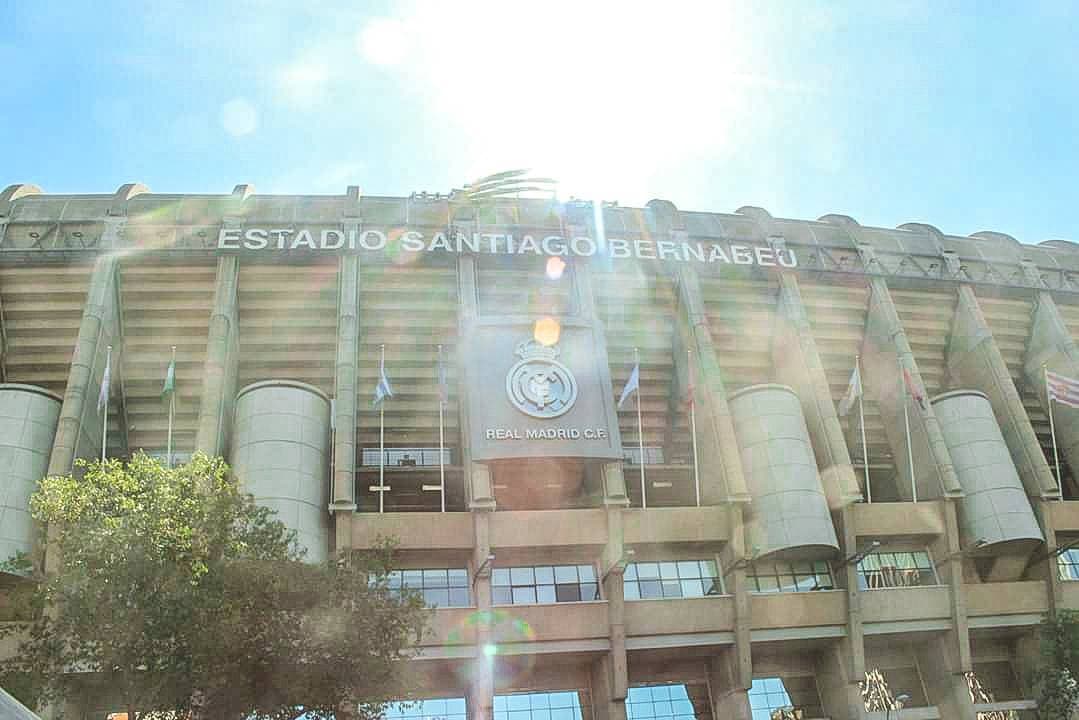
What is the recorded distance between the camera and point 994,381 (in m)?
49.8

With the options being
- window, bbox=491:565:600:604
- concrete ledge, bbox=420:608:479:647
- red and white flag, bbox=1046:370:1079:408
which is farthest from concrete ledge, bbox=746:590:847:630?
red and white flag, bbox=1046:370:1079:408

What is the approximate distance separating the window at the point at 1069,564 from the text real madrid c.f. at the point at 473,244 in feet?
66.8

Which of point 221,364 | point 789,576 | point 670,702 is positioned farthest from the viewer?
point 789,576

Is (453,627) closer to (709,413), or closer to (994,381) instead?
(709,413)

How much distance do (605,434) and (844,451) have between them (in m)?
11.4

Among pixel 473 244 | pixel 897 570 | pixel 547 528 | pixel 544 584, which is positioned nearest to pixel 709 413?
pixel 547 528

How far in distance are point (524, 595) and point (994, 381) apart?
27.1m

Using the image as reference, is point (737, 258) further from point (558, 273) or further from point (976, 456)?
point (976, 456)

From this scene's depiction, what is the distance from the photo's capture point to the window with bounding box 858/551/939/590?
45094 mm

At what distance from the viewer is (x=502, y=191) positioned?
50.0m

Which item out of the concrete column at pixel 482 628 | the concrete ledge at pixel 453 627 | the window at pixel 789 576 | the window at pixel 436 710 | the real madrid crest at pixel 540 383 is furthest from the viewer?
the window at pixel 789 576

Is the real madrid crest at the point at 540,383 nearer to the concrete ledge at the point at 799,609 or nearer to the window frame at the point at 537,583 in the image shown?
the window frame at the point at 537,583

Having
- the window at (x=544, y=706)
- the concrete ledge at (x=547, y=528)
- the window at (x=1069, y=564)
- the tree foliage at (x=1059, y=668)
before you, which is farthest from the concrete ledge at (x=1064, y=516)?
the window at (x=544, y=706)

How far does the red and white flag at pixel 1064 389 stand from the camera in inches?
1754
